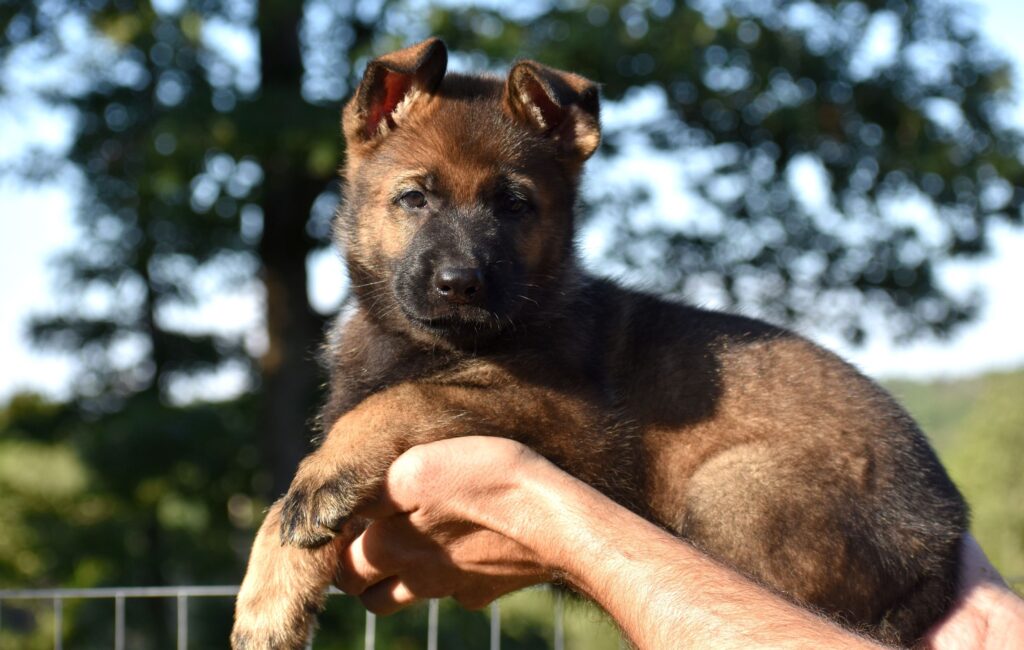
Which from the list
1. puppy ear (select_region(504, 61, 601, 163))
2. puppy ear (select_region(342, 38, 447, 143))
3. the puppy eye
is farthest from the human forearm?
puppy ear (select_region(342, 38, 447, 143))

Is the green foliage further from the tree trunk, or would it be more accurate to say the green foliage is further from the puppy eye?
the puppy eye

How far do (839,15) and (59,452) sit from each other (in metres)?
10.8

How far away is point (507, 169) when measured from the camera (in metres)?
3.47

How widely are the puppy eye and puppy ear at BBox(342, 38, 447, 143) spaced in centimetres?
31

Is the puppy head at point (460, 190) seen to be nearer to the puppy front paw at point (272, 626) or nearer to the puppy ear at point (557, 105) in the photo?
the puppy ear at point (557, 105)

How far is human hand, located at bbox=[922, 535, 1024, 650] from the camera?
3.17 metres

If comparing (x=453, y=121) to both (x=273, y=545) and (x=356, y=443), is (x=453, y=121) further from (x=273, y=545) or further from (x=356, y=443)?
(x=273, y=545)

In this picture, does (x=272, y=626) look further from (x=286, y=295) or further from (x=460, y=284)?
(x=286, y=295)

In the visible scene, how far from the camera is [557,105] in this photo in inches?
139

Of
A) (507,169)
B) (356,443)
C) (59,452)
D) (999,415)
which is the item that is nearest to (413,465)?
(356,443)

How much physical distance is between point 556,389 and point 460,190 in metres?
0.73

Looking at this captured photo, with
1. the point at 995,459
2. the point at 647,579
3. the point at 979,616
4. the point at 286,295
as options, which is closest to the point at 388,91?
the point at 647,579

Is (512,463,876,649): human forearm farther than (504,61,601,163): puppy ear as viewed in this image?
No

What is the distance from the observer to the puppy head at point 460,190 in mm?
3250
